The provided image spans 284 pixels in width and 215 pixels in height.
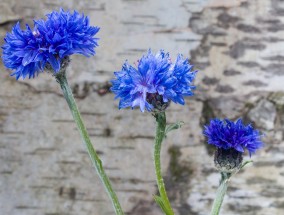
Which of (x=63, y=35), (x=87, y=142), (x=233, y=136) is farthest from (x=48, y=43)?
(x=233, y=136)

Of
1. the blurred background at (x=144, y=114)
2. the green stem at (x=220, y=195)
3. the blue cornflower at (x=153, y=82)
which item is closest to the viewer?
the blue cornflower at (x=153, y=82)

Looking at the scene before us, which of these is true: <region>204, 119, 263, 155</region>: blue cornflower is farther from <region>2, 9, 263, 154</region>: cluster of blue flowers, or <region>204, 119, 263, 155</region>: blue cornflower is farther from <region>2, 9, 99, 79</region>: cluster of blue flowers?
<region>2, 9, 99, 79</region>: cluster of blue flowers

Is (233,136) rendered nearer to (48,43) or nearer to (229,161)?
(229,161)

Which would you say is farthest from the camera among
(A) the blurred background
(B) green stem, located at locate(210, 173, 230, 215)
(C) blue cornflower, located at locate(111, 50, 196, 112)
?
(A) the blurred background

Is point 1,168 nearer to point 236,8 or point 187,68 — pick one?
point 236,8

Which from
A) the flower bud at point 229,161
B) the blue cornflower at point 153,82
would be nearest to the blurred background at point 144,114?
the flower bud at point 229,161

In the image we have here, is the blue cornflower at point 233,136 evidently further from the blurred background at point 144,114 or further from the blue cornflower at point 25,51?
the blurred background at point 144,114

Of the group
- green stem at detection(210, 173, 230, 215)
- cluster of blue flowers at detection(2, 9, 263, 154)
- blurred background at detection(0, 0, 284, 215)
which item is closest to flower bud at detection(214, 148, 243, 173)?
green stem at detection(210, 173, 230, 215)
